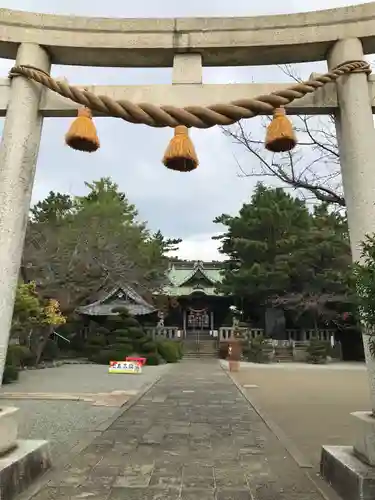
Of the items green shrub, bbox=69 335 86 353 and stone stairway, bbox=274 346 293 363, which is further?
stone stairway, bbox=274 346 293 363

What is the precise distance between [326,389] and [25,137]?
462 inches

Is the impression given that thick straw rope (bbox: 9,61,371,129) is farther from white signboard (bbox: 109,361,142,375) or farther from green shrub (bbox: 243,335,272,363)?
green shrub (bbox: 243,335,272,363)

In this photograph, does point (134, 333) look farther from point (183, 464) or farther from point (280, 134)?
point (280, 134)

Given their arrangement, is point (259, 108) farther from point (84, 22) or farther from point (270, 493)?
point (270, 493)

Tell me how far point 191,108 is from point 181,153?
1.64 feet

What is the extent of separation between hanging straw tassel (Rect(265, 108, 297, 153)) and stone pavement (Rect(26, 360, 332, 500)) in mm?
3027

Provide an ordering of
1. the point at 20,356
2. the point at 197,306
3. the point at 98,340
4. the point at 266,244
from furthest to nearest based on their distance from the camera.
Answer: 1. the point at 197,306
2. the point at 266,244
3. the point at 98,340
4. the point at 20,356

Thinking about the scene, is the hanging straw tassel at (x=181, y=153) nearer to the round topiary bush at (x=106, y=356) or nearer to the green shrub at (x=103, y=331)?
the round topiary bush at (x=106, y=356)

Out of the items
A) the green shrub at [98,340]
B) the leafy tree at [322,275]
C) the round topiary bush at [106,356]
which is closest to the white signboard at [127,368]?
the round topiary bush at [106,356]

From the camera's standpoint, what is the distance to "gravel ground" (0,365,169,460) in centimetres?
643

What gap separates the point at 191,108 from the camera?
152 inches

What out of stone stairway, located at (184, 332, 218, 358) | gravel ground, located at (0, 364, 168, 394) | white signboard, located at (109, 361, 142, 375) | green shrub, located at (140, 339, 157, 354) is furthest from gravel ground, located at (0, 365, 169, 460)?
stone stairway, located at (184, 332, 218, 358)

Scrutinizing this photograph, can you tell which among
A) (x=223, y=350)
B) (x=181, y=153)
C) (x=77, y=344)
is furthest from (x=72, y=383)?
(x=223, y=350)

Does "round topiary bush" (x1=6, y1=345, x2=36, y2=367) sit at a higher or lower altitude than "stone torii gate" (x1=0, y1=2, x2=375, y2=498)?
lower
